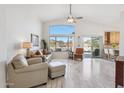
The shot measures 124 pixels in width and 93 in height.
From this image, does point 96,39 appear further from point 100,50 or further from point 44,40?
point 44,40

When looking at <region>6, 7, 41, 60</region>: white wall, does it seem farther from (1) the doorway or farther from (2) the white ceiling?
(1) the doorway

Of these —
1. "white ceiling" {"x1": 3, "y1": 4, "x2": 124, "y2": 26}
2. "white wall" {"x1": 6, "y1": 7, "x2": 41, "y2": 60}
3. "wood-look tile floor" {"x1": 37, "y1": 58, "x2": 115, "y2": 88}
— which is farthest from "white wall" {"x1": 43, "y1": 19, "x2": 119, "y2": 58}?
"wood-look tile floor" {"x1": 37, "y1": 58, "x2": 115, "y2": 88}

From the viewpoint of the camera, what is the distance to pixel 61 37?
1178 cm

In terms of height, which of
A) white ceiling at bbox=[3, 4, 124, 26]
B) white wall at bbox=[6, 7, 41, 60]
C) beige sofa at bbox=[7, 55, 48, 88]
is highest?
white ceiling at bbox=[3, 4, 124, 26]

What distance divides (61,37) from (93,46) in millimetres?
2913

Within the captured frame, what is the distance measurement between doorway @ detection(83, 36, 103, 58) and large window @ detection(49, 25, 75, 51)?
4.20 feet

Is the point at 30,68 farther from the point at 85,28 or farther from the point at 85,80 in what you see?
the point at 85,28

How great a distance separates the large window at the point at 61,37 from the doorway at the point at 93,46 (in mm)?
1282

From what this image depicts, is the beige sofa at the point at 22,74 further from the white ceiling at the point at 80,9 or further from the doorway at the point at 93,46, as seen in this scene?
the doorway at the point at 93,46

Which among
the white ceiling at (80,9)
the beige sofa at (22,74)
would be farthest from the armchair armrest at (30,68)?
the white ceiling at (80,9)

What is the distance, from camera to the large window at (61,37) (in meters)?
11.7

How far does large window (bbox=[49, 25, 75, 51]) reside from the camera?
1169cm

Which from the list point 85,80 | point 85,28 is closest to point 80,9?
point 85,28

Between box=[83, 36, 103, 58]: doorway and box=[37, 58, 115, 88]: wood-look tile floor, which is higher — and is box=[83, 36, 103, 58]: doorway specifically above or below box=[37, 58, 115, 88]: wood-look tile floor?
above
